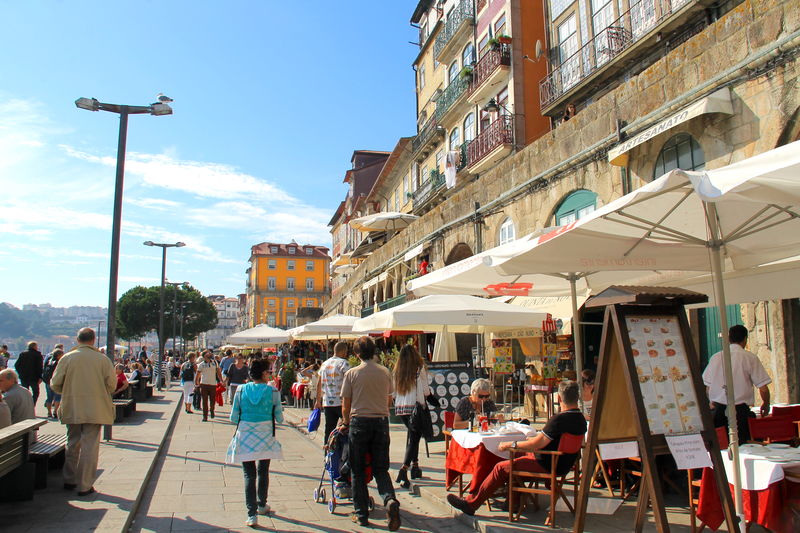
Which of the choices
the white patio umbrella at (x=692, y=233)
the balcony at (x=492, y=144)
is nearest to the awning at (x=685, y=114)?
the white patio umbrella at (x=692, y=233)

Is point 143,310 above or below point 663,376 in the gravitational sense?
above

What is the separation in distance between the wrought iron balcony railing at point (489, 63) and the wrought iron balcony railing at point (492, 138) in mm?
2099

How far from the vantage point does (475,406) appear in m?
7.13

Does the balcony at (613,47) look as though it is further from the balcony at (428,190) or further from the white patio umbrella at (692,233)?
the white patio umbrella at (692,233)

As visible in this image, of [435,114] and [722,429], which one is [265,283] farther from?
[722,429]

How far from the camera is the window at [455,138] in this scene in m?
28.2

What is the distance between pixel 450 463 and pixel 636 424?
2556 mm

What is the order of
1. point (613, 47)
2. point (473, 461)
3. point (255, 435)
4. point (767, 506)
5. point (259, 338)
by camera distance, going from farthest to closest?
point (259, 338)
point (613, 47)
point (473, 461)
point (255, 435)
point (767, 506)

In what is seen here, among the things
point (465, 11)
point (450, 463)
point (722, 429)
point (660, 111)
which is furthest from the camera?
point (465, 11)

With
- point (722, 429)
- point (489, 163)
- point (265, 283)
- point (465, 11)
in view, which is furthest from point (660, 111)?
point (265, 283)

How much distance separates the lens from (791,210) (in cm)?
488

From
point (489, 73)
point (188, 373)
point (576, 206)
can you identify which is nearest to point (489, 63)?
point (489, 73)

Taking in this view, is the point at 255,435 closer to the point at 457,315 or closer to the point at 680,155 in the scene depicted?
the point at 457,315

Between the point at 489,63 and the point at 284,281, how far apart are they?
77.5 m
